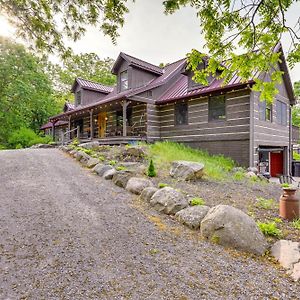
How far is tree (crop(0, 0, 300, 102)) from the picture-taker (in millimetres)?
3482

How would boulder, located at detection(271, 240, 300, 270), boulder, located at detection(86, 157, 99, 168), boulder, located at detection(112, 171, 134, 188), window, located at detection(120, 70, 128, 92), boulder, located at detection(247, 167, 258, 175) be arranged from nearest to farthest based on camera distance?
boulder, located at detection(271, 240, 300, 270)
boulder, located at detection(112, 171, 134, 188)
boulder, located at detection(86, 157, 99, 168)
boulder, located at detection(247, 167, 258, 175)
window, located at detection(120, 70, 128, 92)

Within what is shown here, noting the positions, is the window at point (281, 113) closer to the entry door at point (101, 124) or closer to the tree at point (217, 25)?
the tree at point (217, 25)

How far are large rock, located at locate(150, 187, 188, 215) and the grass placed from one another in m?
3.42

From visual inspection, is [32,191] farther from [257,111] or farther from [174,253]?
[257,111]

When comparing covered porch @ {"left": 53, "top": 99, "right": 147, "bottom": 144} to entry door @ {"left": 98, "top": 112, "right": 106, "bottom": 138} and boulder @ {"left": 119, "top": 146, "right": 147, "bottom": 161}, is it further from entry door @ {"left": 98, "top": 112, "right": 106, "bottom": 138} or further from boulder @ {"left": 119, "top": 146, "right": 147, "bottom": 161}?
boulder @ {"left": 119, "top": 146, "right": 147, "bottom": 161}

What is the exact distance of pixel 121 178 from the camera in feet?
22.5


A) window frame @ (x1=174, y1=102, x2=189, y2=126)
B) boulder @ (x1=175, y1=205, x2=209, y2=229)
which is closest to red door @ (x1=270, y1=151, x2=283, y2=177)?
window frame @ (x1=174, y1=102, x2=189, y2=126)

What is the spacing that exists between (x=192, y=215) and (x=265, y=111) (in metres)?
10.8

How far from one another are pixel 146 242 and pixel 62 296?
1.51 m

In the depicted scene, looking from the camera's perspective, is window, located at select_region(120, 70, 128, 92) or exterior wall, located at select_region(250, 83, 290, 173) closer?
exterior wall, located at select_region(250, 83, 290, 173)

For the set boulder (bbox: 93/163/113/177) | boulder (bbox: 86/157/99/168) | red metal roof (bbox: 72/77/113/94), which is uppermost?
red metal roof (bbox: 72/77/113/94)

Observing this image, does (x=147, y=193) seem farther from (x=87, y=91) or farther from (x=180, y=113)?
(x=87, y=91)

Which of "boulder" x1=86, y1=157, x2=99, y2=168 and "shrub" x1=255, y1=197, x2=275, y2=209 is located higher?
"boulder" x1=86, y1=157, x2=99, y2=168

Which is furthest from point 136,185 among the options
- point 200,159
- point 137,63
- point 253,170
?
point 137,63
